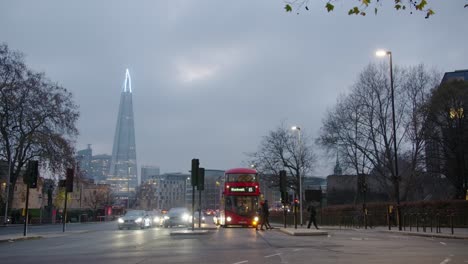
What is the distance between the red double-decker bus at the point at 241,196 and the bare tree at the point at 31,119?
22262 millimetres

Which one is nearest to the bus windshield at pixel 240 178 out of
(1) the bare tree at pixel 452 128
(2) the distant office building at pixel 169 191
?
(1) the bare tree at pixel 452 128

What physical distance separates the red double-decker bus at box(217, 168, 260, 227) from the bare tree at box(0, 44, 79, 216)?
2226cm

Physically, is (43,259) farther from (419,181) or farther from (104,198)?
(104,198)

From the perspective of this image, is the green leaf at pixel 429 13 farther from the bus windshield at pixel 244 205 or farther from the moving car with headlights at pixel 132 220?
the moving car with headlights at pixel 132 220

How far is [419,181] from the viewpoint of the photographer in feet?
157

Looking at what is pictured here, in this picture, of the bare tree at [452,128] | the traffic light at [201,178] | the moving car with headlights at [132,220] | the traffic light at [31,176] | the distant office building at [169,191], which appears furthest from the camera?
the distant office building at [169,191]

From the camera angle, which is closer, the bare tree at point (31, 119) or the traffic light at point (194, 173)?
the traffic light at point (194, 173)

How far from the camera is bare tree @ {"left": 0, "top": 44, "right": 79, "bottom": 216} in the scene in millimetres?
48531

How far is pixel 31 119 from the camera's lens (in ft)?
163

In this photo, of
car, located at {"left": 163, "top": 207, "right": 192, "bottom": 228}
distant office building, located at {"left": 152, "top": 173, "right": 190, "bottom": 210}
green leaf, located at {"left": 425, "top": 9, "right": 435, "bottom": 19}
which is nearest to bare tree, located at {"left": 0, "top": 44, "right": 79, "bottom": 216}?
car, located at {"left": 163, "top": 207, "right": 192, "bottom": 228}

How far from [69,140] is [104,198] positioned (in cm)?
5696

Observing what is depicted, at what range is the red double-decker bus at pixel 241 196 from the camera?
3678cm

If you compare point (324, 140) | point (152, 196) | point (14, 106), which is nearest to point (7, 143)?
point (14, 106)

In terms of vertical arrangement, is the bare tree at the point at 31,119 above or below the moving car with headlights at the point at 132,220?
above
